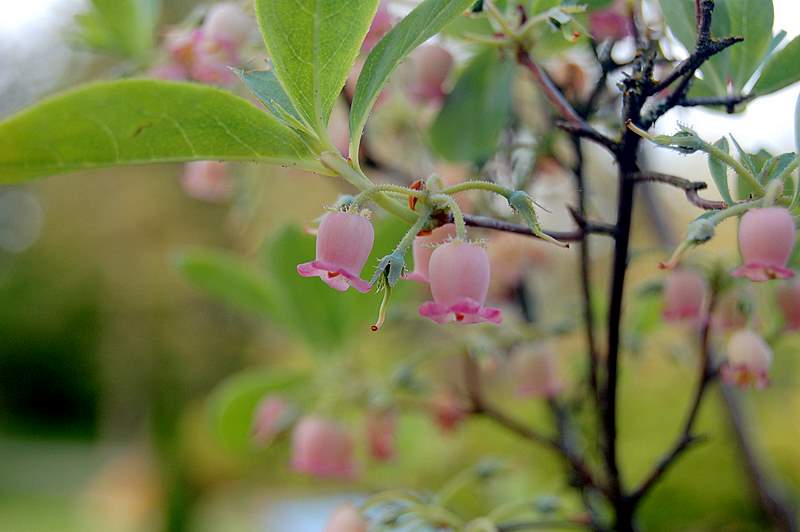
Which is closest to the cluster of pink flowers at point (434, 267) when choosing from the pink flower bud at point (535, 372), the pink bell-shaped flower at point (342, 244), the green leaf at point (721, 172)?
the pink bell-shaped flower at point (342, 244)

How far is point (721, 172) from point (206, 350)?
328 inches

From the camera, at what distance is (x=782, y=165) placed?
321mm

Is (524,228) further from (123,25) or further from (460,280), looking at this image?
(123,25)

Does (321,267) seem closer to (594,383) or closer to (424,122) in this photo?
(594,383)

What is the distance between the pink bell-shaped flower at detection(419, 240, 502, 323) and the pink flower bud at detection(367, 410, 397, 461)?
41 cm

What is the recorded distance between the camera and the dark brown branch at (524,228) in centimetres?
34

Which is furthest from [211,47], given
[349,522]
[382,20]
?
[349,522]

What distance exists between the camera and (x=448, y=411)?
0.74 meters

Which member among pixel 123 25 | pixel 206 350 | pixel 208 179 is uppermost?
pixel 123 25

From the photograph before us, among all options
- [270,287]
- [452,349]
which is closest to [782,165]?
[452,349]

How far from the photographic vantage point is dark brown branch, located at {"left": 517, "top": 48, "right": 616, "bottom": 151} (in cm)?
36

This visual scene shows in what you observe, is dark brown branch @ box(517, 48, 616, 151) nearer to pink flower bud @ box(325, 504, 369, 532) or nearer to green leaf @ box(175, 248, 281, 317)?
pink flower bud @ box(325, 504, 369, 532)

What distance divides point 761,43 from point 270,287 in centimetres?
57

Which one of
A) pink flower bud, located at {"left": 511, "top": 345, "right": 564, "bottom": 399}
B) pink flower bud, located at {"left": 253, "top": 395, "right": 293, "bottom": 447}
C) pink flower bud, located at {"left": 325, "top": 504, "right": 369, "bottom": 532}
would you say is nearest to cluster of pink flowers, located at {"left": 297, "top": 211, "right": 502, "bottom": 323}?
pink flower bud, located at {"left": 325, "top": 504, "right": 369, "bottom": 532}
